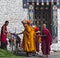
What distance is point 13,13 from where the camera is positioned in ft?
75.1

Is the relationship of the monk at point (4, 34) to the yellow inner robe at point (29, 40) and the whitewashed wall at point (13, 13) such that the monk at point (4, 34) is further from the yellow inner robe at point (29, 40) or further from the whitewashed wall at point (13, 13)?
the yellow inner robe at point (29, 40)

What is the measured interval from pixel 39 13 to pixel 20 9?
1.05 meters

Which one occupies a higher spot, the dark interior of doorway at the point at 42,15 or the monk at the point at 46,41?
the dark interior of doorway at the point at 42,15

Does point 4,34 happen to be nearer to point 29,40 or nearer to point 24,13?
point 29,40

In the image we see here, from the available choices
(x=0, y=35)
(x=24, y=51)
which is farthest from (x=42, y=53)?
(x=0, y=35)

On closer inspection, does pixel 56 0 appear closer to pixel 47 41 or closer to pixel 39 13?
pixel 39 13

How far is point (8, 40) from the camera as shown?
22469mm

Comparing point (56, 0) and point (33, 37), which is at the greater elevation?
point (56, 0)

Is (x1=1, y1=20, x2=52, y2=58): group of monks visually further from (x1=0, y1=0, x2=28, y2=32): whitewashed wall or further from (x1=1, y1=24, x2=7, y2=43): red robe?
(x1=0, y1=0, x2=28, y2=32): whitewashed wall

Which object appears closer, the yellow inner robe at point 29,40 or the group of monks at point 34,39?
the group of monks at point 34,39

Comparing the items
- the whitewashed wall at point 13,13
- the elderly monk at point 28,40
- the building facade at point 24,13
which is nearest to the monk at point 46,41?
the elderly monk at point 28,40

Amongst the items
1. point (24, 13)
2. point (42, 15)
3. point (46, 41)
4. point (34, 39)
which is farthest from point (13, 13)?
point (46, 41)

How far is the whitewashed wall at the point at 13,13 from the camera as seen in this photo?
22844 mm

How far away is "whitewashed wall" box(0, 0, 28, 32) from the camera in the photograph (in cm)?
2284
